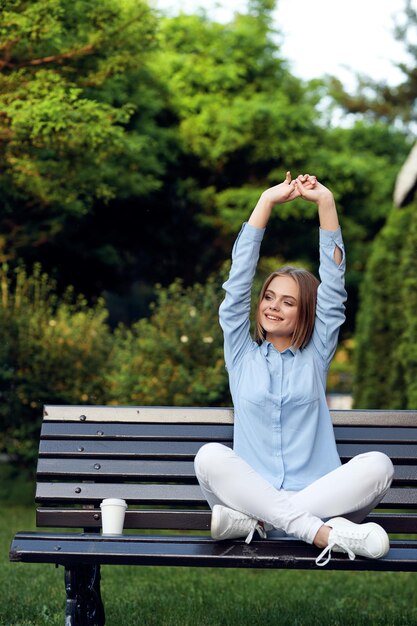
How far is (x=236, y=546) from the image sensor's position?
3777 mm

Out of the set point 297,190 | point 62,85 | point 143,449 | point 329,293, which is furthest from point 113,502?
point 62,85

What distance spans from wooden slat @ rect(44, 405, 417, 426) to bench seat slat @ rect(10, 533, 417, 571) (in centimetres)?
71

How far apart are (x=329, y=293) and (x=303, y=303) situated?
0.12 m

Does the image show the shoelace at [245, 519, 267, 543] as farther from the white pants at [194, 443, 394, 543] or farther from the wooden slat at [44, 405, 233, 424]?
the wooden slat at [44, 405, 233, 424]

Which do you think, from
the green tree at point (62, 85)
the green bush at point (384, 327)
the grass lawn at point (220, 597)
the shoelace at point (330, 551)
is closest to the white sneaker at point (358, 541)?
the shoelace at point (330, 551)

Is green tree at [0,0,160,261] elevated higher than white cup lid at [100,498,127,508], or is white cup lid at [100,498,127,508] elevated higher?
green tree at [0,0,160,261]

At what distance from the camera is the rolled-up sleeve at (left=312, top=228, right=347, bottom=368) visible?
4137 millimetres

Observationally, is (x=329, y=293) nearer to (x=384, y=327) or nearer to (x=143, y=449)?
(x=143, y=449)

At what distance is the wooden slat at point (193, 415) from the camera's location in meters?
4.45

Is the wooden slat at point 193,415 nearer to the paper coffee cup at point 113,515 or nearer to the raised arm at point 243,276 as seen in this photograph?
the raised arm at point 243,276

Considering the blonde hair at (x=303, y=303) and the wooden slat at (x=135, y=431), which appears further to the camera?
the wooden slat at (x=135, y=431)

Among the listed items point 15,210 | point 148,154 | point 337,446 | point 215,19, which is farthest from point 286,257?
point 337,446

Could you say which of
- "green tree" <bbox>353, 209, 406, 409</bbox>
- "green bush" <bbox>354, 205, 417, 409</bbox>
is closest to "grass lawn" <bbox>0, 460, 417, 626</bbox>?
"green bush" <bbox>354, 205, 417, 409</bbox>

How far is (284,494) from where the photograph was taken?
3.84 meters
